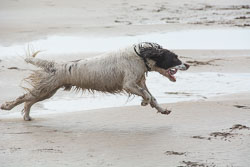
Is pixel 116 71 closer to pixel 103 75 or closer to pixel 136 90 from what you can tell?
pixel 103 75

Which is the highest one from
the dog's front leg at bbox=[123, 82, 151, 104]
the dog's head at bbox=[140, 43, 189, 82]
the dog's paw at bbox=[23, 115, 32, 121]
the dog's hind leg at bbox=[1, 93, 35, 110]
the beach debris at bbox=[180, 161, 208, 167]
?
Result: the dog's head at bbox=[140, 43, 189, 82]

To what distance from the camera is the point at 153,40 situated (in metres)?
15.1

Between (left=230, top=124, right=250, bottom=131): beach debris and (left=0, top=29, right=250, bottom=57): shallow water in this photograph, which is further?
(left=0, top=29, right=250, bottom=57): shallow water

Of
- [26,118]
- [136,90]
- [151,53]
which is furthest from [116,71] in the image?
[26,118]

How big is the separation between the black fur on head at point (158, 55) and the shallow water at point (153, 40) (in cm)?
586

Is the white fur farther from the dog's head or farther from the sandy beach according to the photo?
the sandy beach

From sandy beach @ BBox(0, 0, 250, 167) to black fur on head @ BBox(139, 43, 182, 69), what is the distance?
0.73m

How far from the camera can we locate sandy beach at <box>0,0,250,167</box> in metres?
6.70

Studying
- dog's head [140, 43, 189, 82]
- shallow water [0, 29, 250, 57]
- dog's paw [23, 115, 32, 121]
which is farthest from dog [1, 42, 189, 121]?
shallow water [0, 29, 250, 57]

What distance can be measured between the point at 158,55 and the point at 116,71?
592 millimetres

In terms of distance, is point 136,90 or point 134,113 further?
point 134,113

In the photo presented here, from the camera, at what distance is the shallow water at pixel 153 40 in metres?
14.3

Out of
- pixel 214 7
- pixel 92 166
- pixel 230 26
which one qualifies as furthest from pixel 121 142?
pixel 214 7

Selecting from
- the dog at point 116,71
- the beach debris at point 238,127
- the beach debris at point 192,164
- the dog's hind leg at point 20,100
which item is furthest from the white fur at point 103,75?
the beach debris at point 192,164
